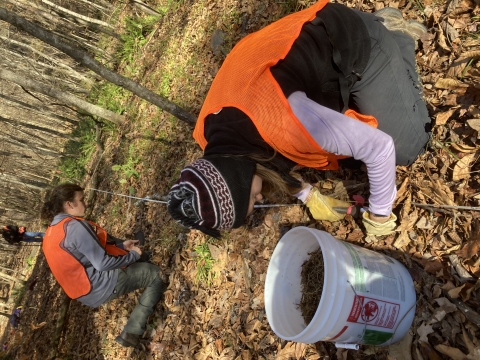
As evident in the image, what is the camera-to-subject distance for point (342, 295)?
83.3 inches

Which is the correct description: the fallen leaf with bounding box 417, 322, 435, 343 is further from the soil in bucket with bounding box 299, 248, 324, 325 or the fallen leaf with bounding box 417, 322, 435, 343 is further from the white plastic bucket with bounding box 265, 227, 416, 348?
the soil in bucket with bounding box 299, 248, 324, 325

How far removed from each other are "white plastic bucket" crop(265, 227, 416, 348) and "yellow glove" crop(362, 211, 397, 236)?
0.79ft

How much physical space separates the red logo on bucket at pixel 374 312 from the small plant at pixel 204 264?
98.3 inches

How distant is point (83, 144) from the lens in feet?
41.1

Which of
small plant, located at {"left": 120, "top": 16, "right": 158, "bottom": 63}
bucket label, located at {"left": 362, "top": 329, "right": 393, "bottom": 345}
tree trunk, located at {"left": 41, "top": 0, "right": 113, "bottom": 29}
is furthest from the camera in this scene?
tree trunk, located at {"left": 41, "top": 0, "right": 113, "bottom": 29}

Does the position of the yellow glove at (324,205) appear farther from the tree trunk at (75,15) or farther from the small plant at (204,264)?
the tree trunk at (75,15)

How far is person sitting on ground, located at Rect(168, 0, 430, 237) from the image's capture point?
2.07 meters

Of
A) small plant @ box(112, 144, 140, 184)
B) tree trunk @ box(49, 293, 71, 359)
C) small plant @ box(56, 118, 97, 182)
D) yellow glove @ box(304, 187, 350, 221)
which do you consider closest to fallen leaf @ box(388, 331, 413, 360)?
yellow glove @ box(304, 187, 350, 221)

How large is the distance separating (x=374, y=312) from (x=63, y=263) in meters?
3.57

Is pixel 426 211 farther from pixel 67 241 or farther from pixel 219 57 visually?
pixel 219 57

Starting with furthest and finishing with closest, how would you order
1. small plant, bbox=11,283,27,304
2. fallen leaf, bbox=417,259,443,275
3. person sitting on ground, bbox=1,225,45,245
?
small plant, bbox=11,283,27,304 < person sitting on ground, bbox=1,225,45,245 < fallen leaf, bbox=417,259,443,275

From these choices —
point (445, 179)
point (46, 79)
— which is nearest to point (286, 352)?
point (445, 179)

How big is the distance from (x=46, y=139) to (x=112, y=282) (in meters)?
13.0

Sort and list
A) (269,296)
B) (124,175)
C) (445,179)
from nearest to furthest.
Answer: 1. (269,296)
2. (445,179)
3. (124,175)
